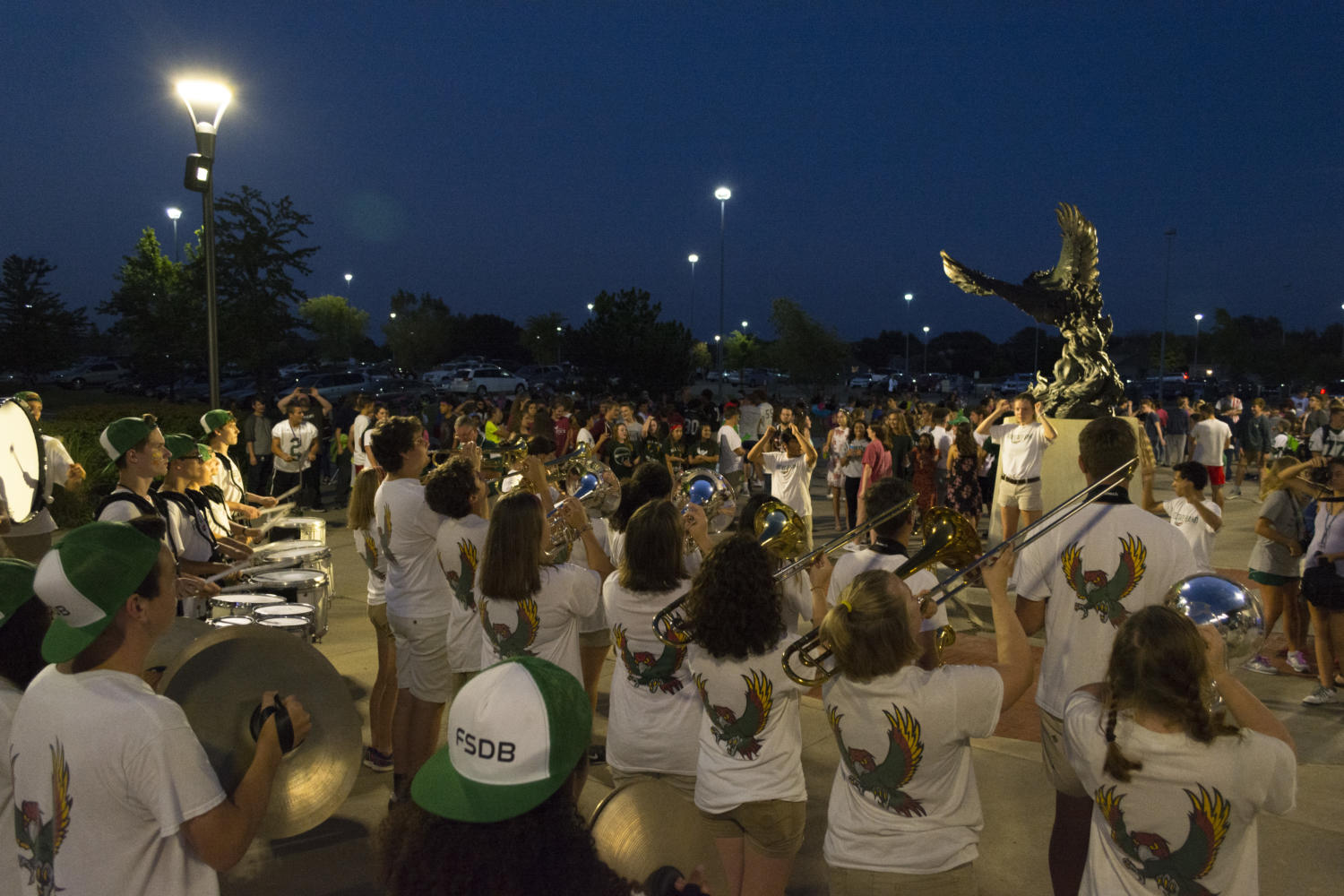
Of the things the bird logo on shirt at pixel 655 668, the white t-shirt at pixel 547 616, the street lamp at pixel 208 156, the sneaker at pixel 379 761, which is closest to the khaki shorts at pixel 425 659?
the sneaker at pixel 379 761

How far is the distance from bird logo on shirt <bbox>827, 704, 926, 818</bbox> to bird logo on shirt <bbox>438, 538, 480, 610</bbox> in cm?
226

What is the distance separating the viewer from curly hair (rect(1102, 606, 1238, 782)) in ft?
7.54

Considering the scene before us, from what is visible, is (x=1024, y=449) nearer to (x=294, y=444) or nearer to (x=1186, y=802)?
(x=1186, y=802)

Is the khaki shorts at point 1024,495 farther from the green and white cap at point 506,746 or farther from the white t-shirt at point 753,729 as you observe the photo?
the green and white cap at point 506,746

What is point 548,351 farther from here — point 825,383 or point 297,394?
point 297,394

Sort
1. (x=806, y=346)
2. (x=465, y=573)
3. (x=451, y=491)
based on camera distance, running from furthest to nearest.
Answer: (x=806, y=346)
(x=451, y=491)
(x=465, y=573)

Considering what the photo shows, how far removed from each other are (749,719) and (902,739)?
675 millimetres

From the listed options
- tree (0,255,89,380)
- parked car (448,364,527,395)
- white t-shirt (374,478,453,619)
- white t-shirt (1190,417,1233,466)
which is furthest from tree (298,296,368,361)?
white t-shirt (374,478,453,619)

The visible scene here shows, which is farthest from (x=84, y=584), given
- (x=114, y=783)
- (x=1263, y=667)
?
(x=1263, y=667)

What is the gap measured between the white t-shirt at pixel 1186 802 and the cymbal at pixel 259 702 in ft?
6.62

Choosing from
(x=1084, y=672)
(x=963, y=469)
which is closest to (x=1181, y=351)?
(x=963, y=469)

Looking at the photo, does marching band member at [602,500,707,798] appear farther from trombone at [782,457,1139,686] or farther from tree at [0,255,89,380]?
tree at [0,255,89,380]

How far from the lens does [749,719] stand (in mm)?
3207

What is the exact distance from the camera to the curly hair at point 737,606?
319 cm
